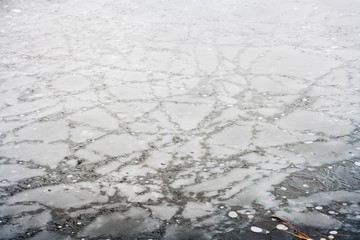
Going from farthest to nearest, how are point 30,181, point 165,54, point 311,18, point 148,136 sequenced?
point 311,18
point 165,54
point 148,136
point 30,181

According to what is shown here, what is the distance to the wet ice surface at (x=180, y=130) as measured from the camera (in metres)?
2.42

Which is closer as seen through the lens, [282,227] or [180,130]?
[282,227]

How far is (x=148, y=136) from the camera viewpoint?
3.31 m

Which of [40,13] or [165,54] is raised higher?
[40,13]

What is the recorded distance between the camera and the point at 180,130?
3.40 metres

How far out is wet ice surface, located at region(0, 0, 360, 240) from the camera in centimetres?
242

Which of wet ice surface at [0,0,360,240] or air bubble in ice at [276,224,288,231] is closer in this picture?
air bubble in ice at [276,224,288,231]

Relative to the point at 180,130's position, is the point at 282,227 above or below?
below

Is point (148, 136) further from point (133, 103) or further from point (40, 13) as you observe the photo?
point (40, 13)

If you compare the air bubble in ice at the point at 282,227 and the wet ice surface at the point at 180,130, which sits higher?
the wet ice surface at the point at 180,130

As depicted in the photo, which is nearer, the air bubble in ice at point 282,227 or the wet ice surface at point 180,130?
the air bubble in ice at point 282,227

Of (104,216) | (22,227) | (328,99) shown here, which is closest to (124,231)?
(104,216)

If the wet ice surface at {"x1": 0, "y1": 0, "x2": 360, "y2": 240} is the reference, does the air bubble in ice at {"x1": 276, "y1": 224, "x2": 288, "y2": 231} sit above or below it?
below

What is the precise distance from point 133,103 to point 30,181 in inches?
56.5
